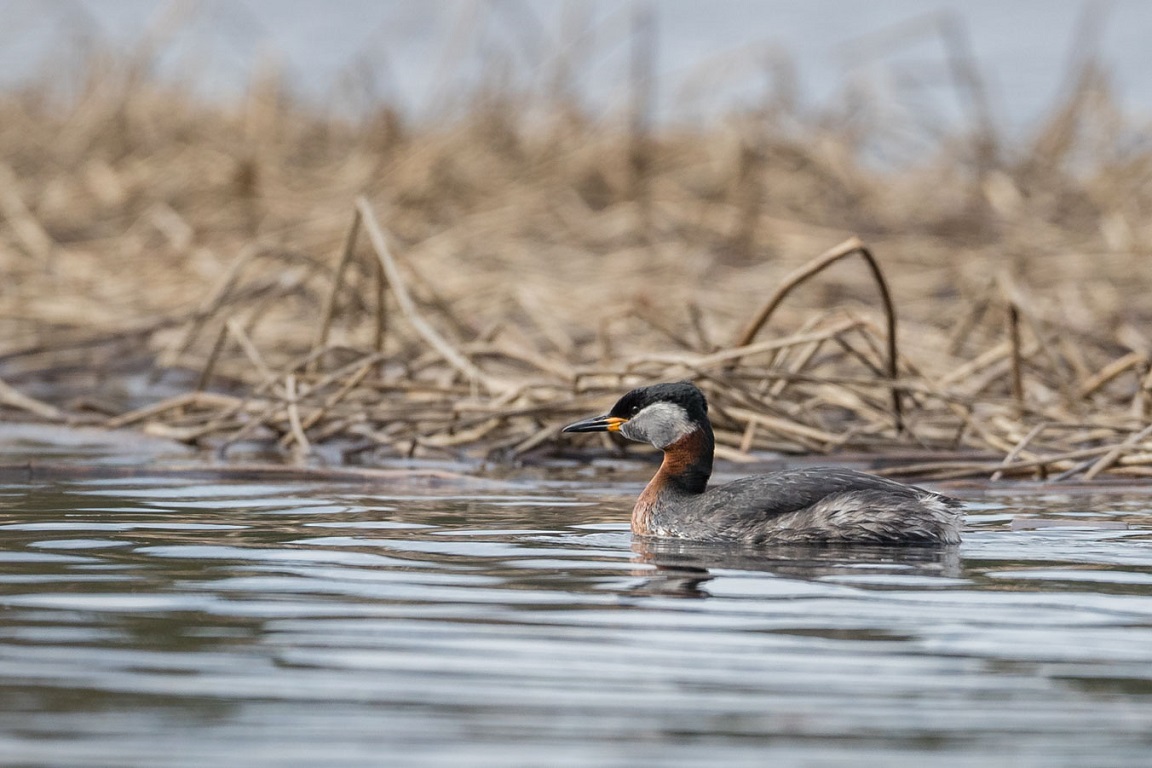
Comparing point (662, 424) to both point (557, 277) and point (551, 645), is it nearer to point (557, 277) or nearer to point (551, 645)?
point (551, 645)

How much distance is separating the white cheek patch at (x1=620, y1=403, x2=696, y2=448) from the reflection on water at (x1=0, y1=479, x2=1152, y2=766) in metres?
0.54

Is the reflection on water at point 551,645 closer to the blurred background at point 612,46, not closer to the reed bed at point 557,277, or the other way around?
the reed bed at point 557,277

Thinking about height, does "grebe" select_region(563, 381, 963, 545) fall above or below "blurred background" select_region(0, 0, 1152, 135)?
below

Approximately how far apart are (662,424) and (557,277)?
7024 millimetres

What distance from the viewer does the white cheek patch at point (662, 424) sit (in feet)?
24.3

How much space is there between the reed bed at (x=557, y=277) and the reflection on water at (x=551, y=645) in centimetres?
219

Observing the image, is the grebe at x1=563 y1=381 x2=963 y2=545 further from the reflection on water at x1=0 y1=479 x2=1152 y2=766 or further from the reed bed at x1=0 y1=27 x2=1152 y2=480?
the reed bed at x1=0 y1=27 x2=1152 y2=480

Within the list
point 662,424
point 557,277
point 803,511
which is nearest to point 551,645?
point 803,511

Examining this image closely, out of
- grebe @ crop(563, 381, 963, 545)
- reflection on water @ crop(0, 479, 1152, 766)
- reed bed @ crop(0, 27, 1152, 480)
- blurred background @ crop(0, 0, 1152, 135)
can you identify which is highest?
blurred background @ crop(0, 0, 1152, 135)

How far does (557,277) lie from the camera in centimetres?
1439

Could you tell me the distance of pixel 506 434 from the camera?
31.1ft

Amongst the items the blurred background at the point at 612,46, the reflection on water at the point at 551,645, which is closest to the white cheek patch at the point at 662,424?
the reflection on water at the point at 551,645

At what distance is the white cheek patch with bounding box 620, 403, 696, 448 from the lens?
740cm

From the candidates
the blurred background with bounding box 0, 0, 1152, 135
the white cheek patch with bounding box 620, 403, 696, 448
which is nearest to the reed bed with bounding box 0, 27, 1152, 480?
the blurred background with bounding box 0, 0, 1152, 135
